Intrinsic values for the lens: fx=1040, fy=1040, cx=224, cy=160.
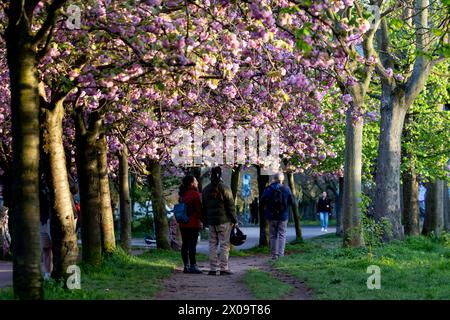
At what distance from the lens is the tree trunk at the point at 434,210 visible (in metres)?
33.1

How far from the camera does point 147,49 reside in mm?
13492

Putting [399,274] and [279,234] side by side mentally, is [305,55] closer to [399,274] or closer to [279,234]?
[399,274]

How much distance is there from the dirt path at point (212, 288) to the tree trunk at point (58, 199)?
1.54 m

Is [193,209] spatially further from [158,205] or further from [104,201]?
[158,205]

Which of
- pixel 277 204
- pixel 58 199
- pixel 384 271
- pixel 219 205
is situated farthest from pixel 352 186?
pixel 58 199

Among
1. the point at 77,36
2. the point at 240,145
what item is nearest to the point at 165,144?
the point at 240,145

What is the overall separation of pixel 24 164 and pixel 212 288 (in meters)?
4.55

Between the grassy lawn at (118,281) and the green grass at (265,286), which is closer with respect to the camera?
the grassy lawn at (118,281)

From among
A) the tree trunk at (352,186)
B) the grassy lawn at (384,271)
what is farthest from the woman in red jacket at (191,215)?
the tree trunk at (352,186)

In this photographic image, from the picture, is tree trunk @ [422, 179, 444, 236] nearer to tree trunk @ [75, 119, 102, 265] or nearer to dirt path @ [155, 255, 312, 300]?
dirt path @ [155, 255, 312, 300]

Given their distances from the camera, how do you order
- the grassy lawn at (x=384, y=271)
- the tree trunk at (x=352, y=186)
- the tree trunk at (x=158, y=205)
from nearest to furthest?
the grassy lawn at (x=384, y=271) < the tree trunk at (x=352, y=186) < the tree trunk at (x=158, y=205)

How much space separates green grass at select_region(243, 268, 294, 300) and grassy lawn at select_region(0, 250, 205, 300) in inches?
53.4

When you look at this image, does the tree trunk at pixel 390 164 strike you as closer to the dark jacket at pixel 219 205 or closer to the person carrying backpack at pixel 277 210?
the person carrying backpack at pixel 277 210

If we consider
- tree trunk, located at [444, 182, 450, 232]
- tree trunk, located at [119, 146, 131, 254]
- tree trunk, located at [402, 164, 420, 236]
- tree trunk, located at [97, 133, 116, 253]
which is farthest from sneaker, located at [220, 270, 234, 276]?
tree trunk, located at [444, 182, 450, 232]
